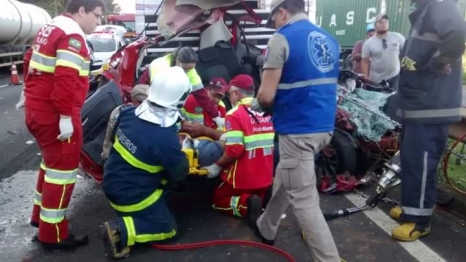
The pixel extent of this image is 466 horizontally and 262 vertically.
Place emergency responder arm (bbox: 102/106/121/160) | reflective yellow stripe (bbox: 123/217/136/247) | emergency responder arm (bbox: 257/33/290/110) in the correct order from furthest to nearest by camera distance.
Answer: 1. emergency responder arm (bbox: 102/106/121/160)
2. reflective yellow stripe (bbox: 123/217/136/247)
3. emergency responder arm (bbox: 257/33/290/110)

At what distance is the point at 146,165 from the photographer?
3643 millimetres

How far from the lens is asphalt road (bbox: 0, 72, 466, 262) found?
3.62m

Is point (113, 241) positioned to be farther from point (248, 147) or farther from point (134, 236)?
point (248, 147)

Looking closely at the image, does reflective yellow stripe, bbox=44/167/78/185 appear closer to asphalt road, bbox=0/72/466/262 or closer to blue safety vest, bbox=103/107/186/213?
blue safety vest, bbox=103/107/186/213

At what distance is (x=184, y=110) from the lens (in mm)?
4984

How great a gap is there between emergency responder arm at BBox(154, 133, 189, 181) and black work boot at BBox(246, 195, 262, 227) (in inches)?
30.5

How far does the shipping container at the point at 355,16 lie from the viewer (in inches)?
574

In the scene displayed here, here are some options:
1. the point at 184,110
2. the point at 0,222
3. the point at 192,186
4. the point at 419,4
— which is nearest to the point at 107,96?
the point at 184,110

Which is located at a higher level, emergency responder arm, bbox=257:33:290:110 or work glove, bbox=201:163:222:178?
emergency responder arm, bbox=257:33:290:110

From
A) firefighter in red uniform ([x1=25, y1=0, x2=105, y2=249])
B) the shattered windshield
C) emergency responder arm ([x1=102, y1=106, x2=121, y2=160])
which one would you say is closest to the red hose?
firefighter in red uniform ([x1=25, y1=0, x2=105, y2=249])

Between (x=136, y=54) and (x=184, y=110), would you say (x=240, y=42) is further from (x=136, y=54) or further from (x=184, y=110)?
(x=184, y=110)

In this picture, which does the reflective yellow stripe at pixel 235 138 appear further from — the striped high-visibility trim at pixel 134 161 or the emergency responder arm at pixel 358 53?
the emergency responder arm at pixel 358 53

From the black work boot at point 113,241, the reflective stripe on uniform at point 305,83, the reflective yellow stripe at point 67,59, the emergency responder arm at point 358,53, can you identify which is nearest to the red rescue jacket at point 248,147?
the reflective stripe on uniform at point 305,83

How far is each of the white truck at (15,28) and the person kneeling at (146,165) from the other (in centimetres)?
1474
